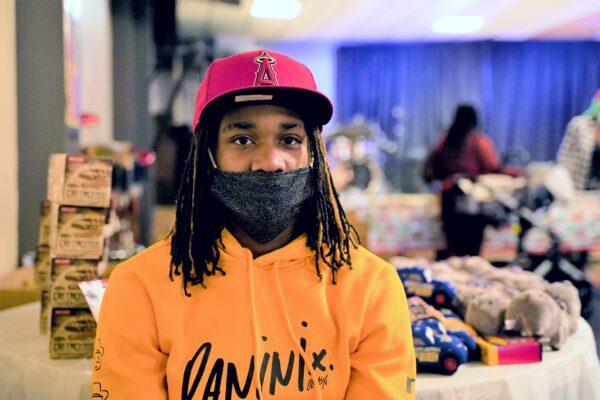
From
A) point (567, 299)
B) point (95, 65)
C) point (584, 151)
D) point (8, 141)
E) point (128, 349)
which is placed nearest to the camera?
point (128, 349)

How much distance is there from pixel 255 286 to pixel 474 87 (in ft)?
34.8

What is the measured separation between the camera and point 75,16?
410 cm

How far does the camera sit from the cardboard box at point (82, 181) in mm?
1613

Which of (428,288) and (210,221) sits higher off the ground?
(210,221)

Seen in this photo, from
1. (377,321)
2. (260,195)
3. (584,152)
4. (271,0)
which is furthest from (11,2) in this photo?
(584,152)

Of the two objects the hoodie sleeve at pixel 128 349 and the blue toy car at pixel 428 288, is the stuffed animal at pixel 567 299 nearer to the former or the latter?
the blue toy car at pixel 428 288

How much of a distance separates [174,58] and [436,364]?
7626 millimetres

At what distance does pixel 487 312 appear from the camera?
1643 mm

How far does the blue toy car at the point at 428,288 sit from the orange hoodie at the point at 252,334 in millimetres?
555

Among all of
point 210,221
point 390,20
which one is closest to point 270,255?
point 210,221

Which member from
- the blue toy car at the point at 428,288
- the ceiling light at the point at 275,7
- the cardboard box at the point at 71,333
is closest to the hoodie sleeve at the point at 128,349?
the cardboard box at the point at 71,333

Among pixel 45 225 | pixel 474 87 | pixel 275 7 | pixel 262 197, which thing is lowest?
pixel 45 225

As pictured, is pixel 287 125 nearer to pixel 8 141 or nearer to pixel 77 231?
pixel 77 231

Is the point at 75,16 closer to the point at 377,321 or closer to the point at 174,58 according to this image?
the point at 377,321
